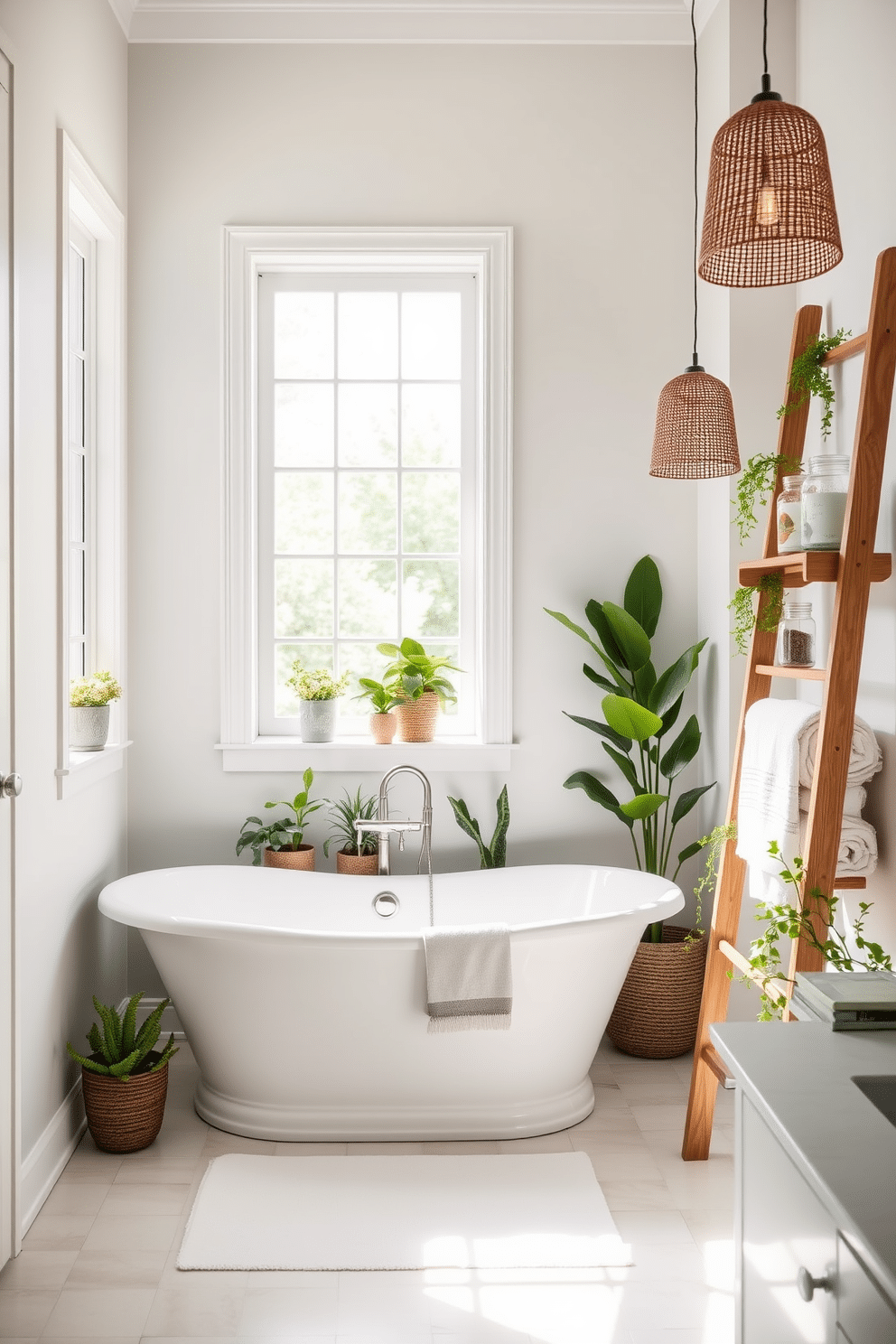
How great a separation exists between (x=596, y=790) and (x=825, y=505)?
1347mm

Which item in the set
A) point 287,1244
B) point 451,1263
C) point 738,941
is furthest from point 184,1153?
point 738,941

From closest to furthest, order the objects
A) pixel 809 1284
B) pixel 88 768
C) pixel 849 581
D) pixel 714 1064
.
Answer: pixel 809 1284
pixel 849 581
pixel 714 1064
pixel 88 768

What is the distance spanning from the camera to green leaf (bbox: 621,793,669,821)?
10.1 ft

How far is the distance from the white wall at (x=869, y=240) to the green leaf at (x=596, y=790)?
3.01 ft

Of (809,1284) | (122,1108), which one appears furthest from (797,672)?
(122,1108)

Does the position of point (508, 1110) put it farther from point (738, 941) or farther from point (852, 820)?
point (852, 820)

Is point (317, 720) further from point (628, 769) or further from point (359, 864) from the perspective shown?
point (628, 769)

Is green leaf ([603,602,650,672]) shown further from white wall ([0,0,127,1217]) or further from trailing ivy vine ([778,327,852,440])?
white wall ([0,0,127,1217])

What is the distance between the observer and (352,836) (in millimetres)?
3375

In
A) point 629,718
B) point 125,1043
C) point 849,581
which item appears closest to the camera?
point 849,581

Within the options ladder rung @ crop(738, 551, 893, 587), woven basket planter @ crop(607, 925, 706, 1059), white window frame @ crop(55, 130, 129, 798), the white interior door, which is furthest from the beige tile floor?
ladder rung @ crop(738, 551, 893, 587)

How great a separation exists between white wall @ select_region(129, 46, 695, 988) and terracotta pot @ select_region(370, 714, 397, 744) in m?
0.21

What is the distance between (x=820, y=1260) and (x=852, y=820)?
130cm

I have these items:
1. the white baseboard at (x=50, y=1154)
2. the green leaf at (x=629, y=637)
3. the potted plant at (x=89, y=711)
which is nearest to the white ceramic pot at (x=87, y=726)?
the potted plant at (x=89, y=711)
